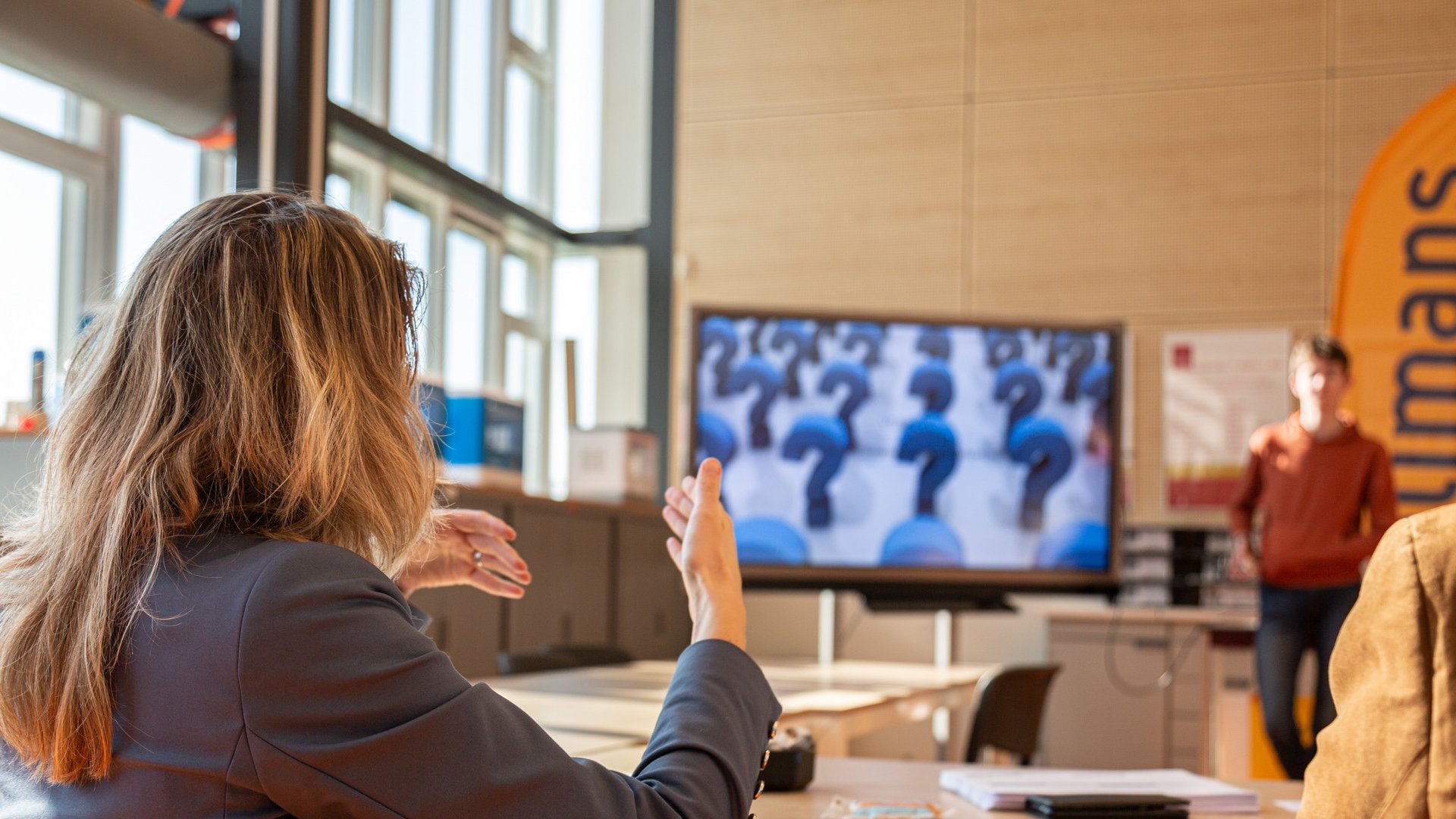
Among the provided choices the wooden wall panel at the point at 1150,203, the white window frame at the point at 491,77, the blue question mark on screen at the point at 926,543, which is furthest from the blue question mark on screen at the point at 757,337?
the wooden wall panel at the point at 1150,203

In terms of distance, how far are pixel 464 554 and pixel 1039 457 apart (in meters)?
2.50

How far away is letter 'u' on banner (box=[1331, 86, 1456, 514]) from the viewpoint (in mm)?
5453

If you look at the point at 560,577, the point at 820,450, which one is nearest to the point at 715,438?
the point at 820,450

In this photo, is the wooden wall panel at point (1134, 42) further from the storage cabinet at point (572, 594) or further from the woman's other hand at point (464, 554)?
the woman's other hand at point (464, 554)

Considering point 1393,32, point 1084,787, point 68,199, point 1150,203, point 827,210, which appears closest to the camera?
point 1084,787

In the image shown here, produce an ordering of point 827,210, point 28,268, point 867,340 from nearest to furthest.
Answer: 1. point 28,268
2. point 867,340
3. point 827,210

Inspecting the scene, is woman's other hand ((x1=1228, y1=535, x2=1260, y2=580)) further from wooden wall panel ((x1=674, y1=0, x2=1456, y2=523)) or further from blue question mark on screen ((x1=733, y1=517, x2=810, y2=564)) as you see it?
wooden wall panel ((x1=674, y1=0, x2=1456, y2=523))

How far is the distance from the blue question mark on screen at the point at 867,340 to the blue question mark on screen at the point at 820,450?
0.20m

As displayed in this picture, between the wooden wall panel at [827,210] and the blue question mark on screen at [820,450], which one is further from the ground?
the wooden wall panel at [827,210]

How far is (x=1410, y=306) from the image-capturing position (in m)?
5.48

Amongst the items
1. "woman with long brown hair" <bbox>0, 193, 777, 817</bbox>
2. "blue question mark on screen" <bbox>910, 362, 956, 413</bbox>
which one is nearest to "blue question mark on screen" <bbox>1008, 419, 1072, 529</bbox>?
"blue question mark on screen" <bbox>910, 362, 956, 413</bbox>

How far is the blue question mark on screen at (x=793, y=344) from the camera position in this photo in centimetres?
357

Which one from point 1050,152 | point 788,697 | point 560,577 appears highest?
point 1050,152

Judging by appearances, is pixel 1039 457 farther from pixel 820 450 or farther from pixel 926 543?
pixel 820 450
